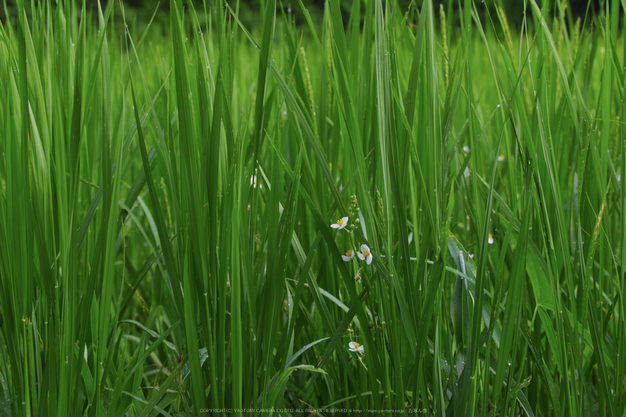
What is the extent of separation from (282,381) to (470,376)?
18 centimetres

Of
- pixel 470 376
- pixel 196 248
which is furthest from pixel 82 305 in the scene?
pixel 470 376

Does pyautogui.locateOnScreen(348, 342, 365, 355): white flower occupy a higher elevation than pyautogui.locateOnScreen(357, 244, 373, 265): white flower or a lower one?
lower

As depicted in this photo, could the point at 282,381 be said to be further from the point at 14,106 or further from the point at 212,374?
the point at 14,106

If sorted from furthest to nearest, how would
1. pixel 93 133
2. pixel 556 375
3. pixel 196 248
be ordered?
pixel 93 133
pixel 556 375
pixel 196 248

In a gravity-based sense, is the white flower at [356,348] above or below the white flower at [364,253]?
below

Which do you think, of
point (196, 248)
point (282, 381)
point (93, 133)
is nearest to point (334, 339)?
point (282, 381)

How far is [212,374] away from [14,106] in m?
0.35

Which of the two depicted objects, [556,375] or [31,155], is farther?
[556,375]

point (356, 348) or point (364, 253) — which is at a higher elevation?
point (364, 253)

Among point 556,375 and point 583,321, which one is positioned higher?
point 583,321

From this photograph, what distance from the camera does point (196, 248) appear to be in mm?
436

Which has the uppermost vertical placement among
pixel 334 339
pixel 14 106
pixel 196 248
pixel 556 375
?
pixel 14 106

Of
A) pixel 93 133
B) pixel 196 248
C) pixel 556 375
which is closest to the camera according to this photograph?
pixel 196 248

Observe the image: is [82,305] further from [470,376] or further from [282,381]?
[470,376]
